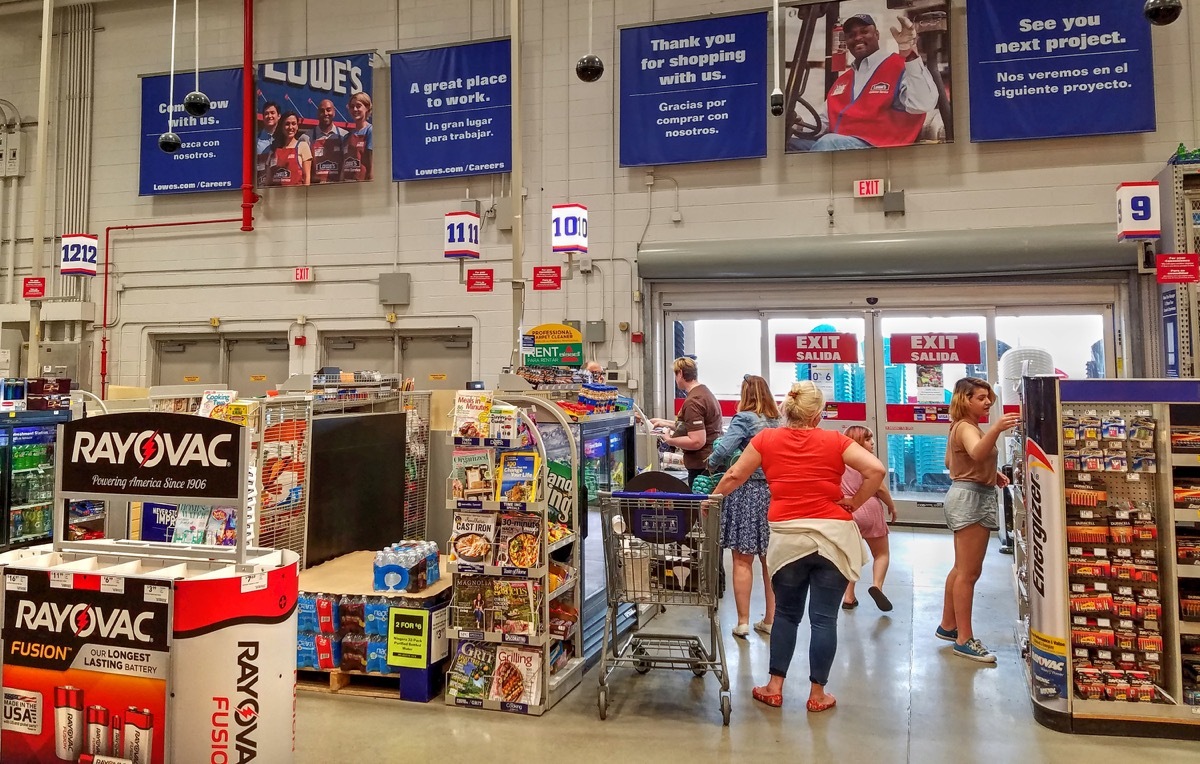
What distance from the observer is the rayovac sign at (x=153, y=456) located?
2.39 meters

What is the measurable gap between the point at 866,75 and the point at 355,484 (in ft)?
21.0

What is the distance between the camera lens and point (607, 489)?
175 inches

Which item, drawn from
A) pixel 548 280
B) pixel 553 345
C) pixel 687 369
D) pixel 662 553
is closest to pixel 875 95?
pixel 548 280

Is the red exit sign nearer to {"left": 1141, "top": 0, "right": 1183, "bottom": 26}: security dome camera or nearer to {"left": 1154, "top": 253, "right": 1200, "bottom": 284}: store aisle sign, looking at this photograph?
{"left": 1154, "top": 253, "right": 1200, "bottom": 284}: store aisle sign

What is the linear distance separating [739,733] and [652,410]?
516 cm

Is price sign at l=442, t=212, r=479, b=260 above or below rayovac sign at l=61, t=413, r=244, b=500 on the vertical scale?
above

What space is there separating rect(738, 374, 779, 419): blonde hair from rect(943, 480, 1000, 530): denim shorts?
1063 millimetres

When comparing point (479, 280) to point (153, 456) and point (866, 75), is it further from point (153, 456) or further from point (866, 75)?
point (153, 456)

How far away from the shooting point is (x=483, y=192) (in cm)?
876

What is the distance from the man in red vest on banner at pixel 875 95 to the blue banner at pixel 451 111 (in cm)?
354

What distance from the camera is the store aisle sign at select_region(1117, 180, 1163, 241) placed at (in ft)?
20.1

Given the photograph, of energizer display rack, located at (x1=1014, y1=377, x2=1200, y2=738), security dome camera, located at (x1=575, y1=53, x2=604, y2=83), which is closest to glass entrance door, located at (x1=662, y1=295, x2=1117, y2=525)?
security dome camera, located at (x1=575, y1=53, x2=604, y2=83)

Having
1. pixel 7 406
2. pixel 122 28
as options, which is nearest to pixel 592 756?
pixel 7 406

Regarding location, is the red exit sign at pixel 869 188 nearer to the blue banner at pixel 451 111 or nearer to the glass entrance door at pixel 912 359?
the glass entrance door at pixel 912 359
